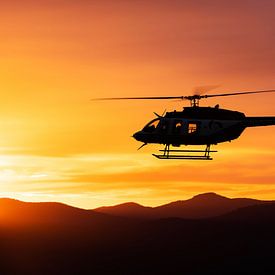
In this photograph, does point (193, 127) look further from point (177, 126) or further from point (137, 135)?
point (137, 135)

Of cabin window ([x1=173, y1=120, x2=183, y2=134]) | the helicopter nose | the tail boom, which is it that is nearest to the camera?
cabin window ([x1=173, y1=120, x2=183, y2=134])

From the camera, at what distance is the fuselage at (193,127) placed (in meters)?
76.5

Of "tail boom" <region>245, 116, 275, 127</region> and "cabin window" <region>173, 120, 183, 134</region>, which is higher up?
"tail boom" <region>245, 116, 275, 127</region>

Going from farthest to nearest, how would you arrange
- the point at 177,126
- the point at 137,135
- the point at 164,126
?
the point at 137,135, the point at 164,126, the point at 177,126

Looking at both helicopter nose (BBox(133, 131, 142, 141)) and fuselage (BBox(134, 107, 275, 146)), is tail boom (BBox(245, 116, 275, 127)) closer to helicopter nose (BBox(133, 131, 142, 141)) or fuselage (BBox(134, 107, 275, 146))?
fuselage (BBox(134, 107, 275, 146))

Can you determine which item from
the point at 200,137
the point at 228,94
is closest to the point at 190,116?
the point at 200,137

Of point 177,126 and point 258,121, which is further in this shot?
point 258,121

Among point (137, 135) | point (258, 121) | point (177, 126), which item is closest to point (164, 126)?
point (177, 126)

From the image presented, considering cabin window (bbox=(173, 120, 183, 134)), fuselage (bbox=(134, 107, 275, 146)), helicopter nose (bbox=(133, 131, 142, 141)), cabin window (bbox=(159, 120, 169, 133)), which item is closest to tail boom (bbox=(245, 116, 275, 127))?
fuselage (bbox=(134, 107, 275, 146))

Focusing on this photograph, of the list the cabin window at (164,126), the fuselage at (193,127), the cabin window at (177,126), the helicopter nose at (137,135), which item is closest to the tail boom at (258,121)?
the fuselage at (193,127)

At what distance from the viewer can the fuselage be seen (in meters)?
76.5

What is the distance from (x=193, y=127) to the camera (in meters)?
76.5

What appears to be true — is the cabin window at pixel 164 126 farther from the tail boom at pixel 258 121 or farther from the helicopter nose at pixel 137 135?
the tail boom at pixel 258 121

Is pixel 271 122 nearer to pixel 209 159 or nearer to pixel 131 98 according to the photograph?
pixel 209 159
